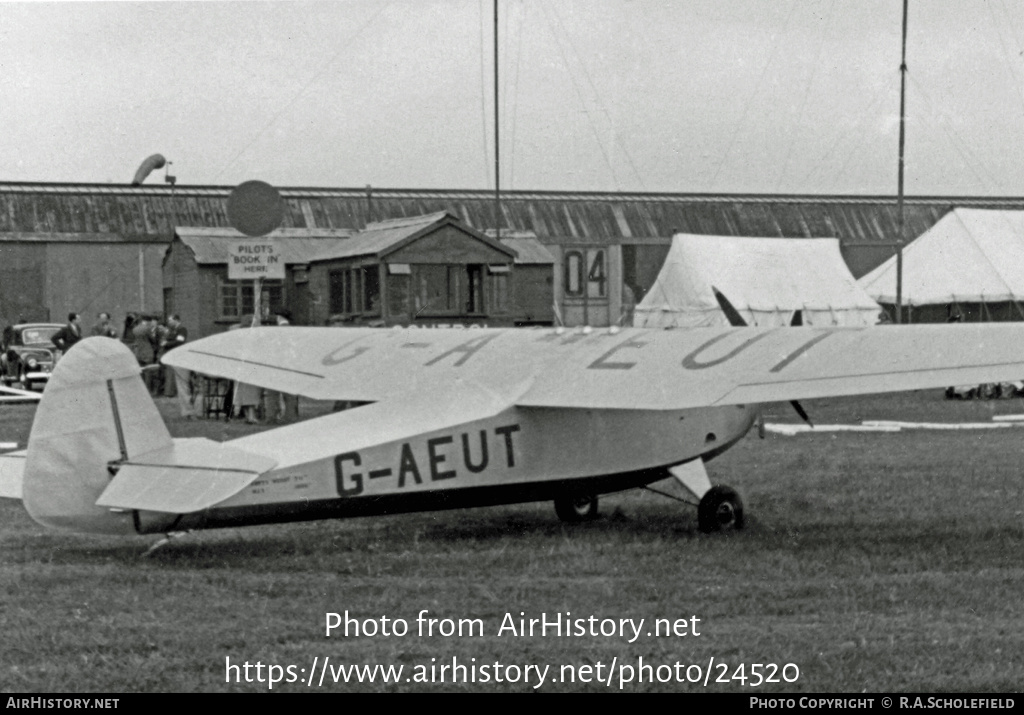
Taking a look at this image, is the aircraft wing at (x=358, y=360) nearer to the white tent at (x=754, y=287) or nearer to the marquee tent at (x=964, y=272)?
the white tent at (x=754, y=287)

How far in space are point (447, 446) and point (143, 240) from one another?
42.0 m

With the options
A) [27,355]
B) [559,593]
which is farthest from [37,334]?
[559,593]

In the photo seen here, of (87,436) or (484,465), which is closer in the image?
(87,436)

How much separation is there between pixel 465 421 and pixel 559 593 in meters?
2.20

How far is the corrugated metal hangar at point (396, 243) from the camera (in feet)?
109

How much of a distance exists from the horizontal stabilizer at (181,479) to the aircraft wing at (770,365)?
7.78 feet

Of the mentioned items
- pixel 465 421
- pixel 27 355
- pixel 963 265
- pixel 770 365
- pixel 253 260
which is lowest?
pixel 465 421

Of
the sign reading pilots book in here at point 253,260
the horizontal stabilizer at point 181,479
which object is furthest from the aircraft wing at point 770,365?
the sign reading pilots book in here at point 253,260

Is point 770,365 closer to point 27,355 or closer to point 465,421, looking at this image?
point 465,421

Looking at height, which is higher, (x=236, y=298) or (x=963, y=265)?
(x=963, y=265)

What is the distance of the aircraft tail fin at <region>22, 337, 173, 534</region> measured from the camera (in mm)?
9219

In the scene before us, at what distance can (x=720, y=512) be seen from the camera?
11.3 meters

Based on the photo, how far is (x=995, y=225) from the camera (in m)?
37.1

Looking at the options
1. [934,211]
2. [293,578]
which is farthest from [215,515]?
[934,211]
